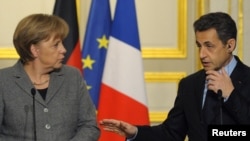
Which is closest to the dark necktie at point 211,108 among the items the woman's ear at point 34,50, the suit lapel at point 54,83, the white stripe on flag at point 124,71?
the suit lapel at point 54,83

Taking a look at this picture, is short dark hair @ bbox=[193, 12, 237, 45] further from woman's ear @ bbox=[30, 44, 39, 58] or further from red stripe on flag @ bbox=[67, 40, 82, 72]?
red stripe on flag @ bbox=[67, 40, 82, 72]

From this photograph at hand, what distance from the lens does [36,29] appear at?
2.58 meters

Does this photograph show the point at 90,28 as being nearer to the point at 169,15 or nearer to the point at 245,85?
the point at 169,15

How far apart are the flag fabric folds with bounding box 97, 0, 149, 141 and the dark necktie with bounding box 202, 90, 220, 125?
1261 mm

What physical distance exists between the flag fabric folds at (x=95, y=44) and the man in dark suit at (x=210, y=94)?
116 cm

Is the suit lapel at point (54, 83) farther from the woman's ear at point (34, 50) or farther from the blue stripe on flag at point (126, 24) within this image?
the blue stripe on flag at point (126, 24)

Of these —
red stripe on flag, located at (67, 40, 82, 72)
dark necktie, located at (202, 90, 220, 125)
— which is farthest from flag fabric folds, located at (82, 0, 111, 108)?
dark necktie, located at (202, 90, 220, 125)

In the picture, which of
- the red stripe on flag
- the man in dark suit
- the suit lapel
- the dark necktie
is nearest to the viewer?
the man in dark suit

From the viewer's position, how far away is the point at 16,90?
8.64ft

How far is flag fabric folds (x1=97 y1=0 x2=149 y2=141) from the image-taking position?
151 inches

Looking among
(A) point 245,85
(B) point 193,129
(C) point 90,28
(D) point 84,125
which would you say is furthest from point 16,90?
(C) point 90,28

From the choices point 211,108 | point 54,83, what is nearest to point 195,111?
point 211,108

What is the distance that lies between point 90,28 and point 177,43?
34.6 inches

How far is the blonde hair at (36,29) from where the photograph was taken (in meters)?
2.58
